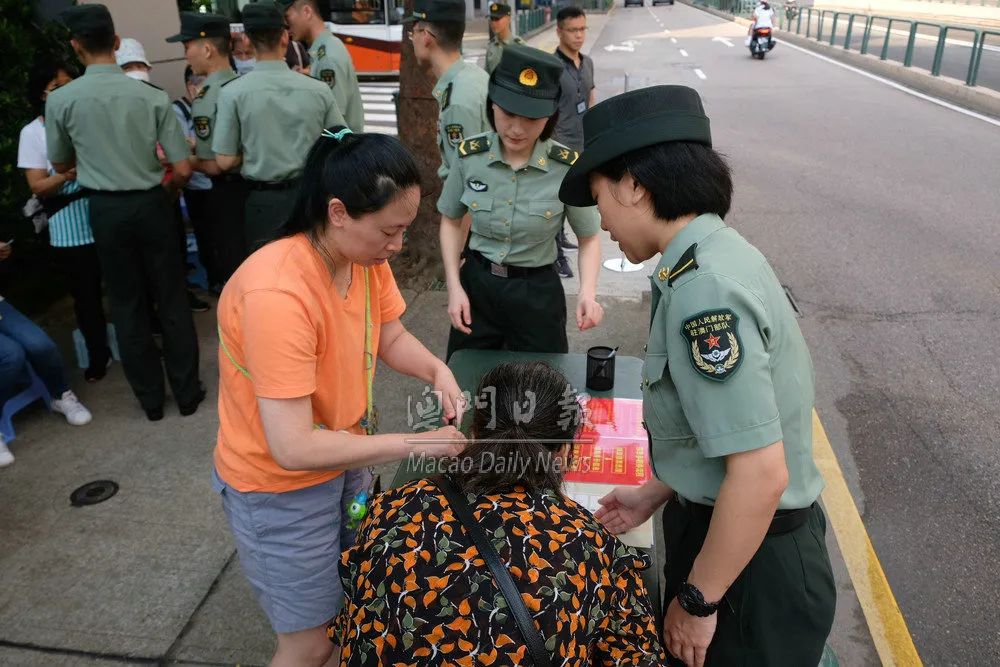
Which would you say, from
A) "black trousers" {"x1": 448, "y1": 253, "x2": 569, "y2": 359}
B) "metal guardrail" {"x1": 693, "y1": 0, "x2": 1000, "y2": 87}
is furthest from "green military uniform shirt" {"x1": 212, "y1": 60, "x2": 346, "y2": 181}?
"metal guardrail" {"x1": 693, "y1": 0, "x2": 1000, "y2": 87}

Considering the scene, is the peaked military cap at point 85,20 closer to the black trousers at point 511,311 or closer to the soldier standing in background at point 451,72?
the soldier standing in background at point 451,72

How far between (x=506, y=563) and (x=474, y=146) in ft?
6.39

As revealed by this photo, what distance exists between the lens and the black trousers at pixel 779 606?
158cm

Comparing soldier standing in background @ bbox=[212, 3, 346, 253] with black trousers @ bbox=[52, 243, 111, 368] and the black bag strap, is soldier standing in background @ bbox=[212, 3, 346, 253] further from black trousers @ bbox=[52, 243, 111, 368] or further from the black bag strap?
the black bag strap

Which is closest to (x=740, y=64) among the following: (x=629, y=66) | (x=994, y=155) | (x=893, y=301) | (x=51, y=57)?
(x=629, y=66)

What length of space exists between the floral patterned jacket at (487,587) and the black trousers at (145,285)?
2.82 m

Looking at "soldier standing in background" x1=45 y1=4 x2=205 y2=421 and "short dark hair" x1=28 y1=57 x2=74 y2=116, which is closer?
"soldier standing in background" x1=45 y1=4 x2=205 y2=421

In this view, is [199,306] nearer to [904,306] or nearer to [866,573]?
[866,573]

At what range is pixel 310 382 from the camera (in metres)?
1.62

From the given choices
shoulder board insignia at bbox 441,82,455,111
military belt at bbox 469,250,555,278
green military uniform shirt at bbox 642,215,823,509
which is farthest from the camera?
shoulder board insignia at bbox 441,82,455,111

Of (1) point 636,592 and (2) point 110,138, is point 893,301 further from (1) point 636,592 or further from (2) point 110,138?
(2) point 110,138

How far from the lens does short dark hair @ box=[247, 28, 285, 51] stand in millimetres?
4078

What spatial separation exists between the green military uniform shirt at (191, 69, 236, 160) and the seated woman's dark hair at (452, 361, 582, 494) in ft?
12.2

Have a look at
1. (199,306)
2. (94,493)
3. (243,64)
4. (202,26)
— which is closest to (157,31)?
(243,64)
